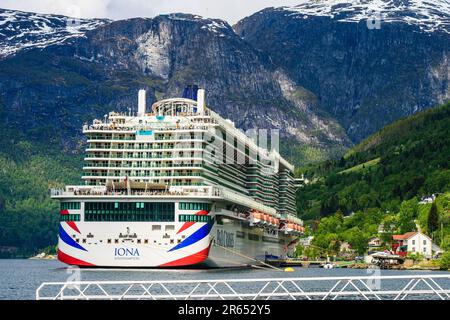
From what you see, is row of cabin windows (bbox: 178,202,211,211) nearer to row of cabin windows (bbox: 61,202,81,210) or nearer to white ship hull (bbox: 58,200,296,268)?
white ship hull (bbox: 58,200,296,268)

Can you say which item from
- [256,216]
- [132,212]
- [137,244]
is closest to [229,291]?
[137,244]

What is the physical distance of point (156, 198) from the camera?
124500 mm

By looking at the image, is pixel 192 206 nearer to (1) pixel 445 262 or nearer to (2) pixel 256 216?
(2) pixel 256 216

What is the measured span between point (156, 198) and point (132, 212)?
3.27 metres

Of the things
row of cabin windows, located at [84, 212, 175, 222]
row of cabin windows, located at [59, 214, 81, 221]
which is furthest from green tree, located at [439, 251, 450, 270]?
row of cabin windows, located at [59, 214, 81, 221]

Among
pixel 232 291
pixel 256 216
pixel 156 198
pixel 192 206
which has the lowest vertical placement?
pixel 232 291

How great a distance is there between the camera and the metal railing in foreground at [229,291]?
44688mm

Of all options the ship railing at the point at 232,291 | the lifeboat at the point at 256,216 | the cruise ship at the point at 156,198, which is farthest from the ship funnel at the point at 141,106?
the ship railing at the point at 232,291

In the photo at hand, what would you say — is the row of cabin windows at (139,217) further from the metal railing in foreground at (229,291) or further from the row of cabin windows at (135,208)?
the metal railing in foreground at (229,291)

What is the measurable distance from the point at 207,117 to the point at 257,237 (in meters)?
36.3
